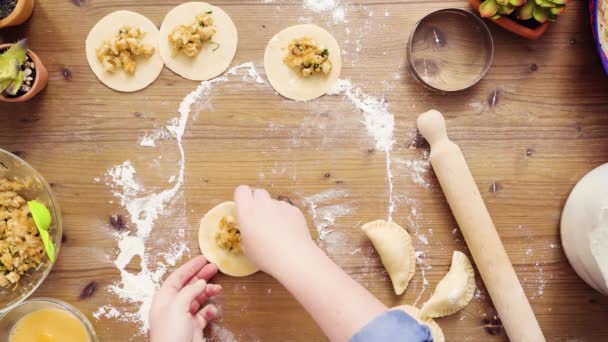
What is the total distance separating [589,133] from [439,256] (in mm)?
534

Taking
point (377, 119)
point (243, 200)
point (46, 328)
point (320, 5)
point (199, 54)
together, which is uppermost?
point (320, 5)

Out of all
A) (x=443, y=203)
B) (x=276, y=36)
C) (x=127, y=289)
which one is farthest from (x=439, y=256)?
(x=127, y=289)

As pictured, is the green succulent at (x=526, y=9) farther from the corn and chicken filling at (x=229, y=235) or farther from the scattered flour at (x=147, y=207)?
the corn and chicken filling at (x=229, y=235)

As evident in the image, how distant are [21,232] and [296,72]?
2.66 ft

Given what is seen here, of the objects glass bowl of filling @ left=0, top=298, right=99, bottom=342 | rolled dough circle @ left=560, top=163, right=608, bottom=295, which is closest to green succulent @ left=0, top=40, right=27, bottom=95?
glass bowl of filling @ left=0, top=298, right=99, bottom=342

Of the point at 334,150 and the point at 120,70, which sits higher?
the point at 120,70

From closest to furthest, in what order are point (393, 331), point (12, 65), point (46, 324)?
point (393, 331), point (12, 65), point (46, 324)

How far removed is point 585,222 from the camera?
1.29 meters

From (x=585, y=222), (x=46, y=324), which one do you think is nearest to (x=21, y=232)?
(x=46, y=324)

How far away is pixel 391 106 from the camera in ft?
4.67

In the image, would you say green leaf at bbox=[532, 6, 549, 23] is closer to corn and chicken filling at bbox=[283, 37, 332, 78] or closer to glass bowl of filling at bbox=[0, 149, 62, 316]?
corn and chicken filling at bbox=[283, 37, 332, 78]

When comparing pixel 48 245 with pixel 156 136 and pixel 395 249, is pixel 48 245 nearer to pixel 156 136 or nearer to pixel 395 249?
pixel 156 136

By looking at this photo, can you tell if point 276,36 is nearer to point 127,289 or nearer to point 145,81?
point 145,81

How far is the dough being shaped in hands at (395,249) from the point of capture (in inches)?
53.4
